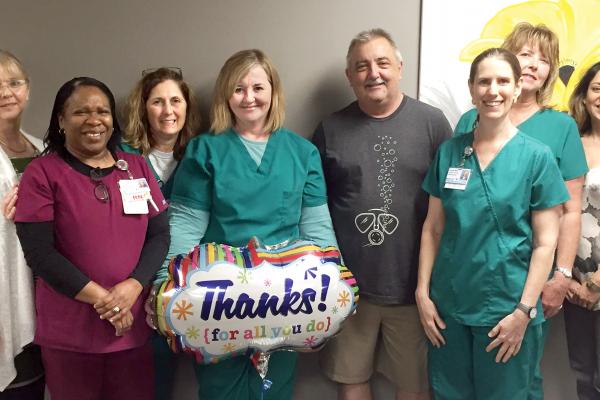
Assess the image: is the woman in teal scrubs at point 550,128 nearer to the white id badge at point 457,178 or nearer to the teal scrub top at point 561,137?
the teal scrub top at point 561,137

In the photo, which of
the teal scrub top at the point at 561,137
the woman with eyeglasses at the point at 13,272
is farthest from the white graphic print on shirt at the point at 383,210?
the woman with eyeglasses at the point at 13,272

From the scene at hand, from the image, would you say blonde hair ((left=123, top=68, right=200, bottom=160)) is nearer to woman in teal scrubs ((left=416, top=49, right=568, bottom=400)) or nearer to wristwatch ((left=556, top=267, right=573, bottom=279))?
woman in teal scrubs ((left=416, top=49, right=568, bottom=400))

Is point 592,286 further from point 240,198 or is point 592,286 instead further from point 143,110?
point 143,110

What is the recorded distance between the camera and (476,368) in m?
1.63

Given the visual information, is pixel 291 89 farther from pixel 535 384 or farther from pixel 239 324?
pixel 535 384

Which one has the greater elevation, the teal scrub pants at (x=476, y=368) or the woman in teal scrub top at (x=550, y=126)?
the woman in teal scrub top at (x=550, y=126)

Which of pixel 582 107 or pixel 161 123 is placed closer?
pixel 161 123

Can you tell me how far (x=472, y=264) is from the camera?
1.60 meters

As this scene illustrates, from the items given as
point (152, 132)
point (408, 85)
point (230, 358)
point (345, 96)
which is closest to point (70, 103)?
point (152, 132)

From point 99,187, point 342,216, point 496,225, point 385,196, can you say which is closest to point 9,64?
point 99,187

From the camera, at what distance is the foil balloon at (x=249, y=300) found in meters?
1.48

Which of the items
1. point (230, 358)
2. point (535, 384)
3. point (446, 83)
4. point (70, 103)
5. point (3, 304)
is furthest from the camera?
point (446, 83)

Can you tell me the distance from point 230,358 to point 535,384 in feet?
3.85

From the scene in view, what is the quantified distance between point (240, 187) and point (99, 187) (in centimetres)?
45
